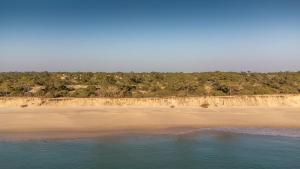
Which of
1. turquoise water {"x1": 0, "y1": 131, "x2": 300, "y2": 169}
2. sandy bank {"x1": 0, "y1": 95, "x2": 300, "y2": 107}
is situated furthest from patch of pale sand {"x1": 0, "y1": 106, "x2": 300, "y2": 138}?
turquoise water {"x1": 0, "y1": 131, "x2": 300, "y2": 169}

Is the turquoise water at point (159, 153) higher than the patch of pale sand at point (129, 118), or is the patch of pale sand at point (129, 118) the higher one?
the patch of pale sand at point (129, 118)

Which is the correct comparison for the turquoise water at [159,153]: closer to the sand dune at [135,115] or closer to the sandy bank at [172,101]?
the sand dune at [135,115]

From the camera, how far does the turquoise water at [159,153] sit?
19.8 m

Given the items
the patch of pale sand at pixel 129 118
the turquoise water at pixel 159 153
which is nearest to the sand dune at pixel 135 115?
the patch of pale sand at pixel 129 118

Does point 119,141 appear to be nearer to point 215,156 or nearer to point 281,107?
point 215,156

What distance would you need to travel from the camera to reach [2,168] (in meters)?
19.0

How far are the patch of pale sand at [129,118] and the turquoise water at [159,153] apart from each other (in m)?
3.15

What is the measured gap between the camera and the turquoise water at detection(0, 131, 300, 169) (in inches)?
781

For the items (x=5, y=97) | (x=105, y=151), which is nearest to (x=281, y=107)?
(x=105, y=151)

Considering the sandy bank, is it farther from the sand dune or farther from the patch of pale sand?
the patch of pale sand

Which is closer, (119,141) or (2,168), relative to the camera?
(2,168)

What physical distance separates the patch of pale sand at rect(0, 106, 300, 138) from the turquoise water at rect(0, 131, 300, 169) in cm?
315

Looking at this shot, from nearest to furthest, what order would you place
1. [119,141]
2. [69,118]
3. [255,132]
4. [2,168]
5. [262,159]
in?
[2,168] → [262,159] → [119,141] → [255,132] → [69,118]

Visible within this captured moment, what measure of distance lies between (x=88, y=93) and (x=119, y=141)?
15275 millimetres
